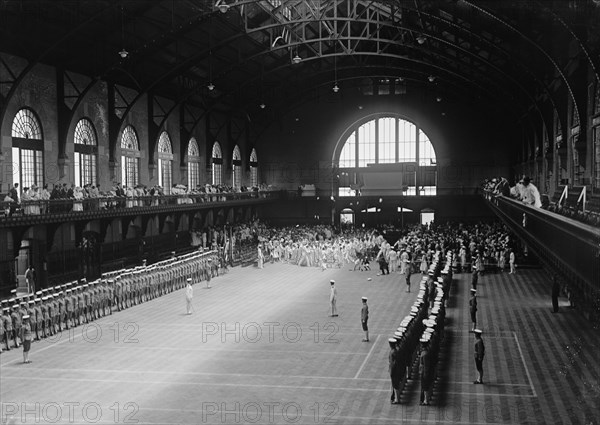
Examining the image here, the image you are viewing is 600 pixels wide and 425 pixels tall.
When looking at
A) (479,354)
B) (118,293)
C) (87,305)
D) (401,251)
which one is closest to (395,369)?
(479,354)

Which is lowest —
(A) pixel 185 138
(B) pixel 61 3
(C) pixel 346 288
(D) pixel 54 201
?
(C) pixel 346 288

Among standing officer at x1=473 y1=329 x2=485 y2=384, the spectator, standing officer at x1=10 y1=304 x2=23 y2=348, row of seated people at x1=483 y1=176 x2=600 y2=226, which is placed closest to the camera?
row of seated people at x1=483 y1=176 x2=600 y2=226

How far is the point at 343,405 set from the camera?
14570mm

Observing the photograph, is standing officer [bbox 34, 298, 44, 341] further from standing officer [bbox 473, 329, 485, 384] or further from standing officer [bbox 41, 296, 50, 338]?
standing officer [bbox 473, 329, 485, 384]

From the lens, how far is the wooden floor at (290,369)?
46.3ft

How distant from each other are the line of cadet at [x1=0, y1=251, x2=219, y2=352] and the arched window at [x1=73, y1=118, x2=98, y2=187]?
6607 millimetres

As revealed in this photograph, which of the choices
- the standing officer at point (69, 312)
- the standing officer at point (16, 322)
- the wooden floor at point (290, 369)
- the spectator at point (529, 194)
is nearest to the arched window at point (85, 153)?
the wooden floor at point (290, 369)

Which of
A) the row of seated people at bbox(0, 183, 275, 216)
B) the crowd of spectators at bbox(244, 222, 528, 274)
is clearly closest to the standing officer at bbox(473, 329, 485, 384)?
the row of seated people at bbox(0, 183, 275, 216)

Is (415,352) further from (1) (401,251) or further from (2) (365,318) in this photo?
(1) (401,251)

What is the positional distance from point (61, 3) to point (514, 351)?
72.5 feet

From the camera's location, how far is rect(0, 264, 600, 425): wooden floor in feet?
46.3

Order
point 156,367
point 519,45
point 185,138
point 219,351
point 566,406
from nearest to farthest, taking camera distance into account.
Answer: point 566,406
point 156,367
point 219,351
point 519,45
point 185,138

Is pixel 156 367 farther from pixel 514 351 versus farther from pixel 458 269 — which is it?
pixel 458 269

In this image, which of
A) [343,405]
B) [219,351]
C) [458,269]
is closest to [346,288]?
[458,269]
